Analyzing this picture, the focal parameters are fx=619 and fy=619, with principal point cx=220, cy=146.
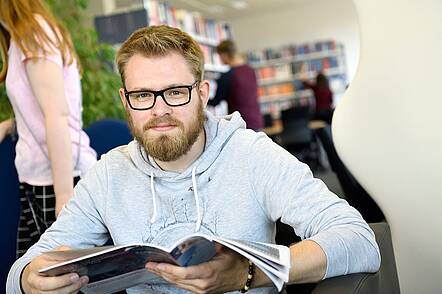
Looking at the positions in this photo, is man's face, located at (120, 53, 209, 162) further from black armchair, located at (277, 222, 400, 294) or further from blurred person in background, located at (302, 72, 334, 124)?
blurred person in background, located at (302, 72, 334, 124)

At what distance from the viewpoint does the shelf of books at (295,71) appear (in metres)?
10.8

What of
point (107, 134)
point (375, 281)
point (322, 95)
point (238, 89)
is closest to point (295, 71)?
point (322, 95)

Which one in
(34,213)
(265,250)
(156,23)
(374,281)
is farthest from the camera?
(156,23)

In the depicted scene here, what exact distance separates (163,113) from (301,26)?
10742mm

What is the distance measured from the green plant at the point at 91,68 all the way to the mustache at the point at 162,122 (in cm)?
205

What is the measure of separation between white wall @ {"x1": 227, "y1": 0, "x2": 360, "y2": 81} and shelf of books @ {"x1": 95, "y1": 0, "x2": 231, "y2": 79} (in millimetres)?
3680

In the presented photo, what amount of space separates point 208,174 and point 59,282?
14.7 inches

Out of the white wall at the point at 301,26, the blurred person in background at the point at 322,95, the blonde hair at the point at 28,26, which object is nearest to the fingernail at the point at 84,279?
the blonde hair at the point at 28,26

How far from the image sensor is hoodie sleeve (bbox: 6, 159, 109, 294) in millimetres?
1343

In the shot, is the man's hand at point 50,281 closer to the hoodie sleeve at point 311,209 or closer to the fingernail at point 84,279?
the fingernail at point 84,279

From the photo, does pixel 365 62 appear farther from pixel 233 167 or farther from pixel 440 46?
pixel 233 167

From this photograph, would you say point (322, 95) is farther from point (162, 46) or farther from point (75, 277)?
point (75, 277)

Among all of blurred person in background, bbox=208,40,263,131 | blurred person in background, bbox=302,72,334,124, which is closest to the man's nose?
blurred person in background, bbox=208,40,263,131

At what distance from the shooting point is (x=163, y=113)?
1.22m
